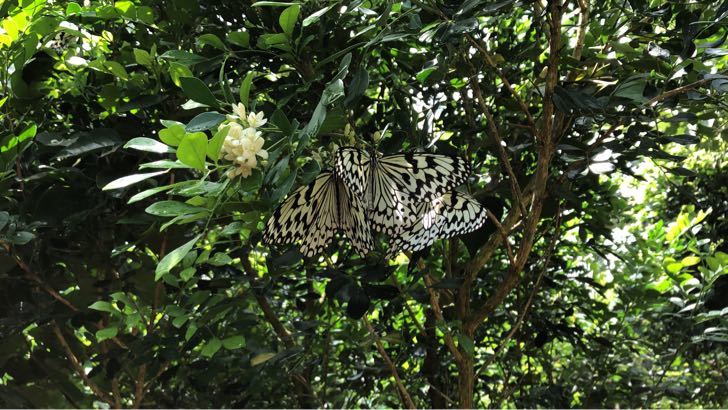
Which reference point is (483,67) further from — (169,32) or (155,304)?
(155,304)

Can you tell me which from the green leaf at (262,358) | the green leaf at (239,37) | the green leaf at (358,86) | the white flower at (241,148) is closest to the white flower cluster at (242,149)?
the white flower at (241,148)

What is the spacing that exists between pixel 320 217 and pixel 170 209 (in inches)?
14.8

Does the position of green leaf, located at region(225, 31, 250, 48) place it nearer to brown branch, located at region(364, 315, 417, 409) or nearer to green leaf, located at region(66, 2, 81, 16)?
green leaf, located at region(66, 2, 81, 16)

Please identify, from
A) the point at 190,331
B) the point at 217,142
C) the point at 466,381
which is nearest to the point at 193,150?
the point at 217,142

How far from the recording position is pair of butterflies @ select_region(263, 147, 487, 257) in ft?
3.83

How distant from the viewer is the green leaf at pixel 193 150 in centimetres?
88

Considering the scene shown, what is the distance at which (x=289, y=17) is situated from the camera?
1125mm

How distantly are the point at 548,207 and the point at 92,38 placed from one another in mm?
1128

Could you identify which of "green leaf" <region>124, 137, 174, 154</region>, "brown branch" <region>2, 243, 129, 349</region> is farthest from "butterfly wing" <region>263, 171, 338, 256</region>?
"brown branch" <region>2, 243, 129, 349</region>

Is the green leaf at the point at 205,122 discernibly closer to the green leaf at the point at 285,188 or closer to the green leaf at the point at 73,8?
the green leaf at the point at 285,188

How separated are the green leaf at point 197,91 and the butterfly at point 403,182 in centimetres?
28

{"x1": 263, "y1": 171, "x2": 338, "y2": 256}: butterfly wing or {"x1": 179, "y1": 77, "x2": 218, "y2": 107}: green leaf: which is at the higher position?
{"x1": 179, "y1": 77, "x2": 218, "y2": 107}: green leaf

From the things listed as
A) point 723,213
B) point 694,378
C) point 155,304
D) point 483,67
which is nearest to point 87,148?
point 155,304

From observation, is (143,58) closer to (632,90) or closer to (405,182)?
(405,182)
